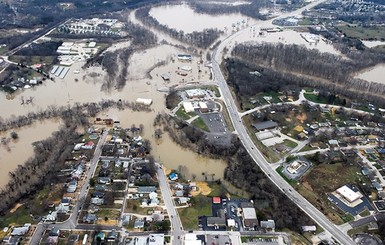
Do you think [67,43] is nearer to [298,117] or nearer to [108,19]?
[108,19]

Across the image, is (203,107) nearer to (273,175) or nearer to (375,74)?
(273,175)

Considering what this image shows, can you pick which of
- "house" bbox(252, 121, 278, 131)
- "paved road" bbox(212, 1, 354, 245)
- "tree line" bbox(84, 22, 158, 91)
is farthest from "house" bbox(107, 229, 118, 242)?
"tree line" bbox(84, 22, 158, 91)

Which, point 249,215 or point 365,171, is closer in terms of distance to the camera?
point 249,215

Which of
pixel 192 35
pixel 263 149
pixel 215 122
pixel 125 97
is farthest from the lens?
pixel 192 35

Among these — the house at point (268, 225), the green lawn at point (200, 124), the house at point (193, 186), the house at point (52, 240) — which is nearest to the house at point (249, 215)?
the house at point (268, 225)

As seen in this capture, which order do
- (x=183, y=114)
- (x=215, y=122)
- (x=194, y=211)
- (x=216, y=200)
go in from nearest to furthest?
(x=194, y=211)
(x=216, y=200)
(x=215, y=122)
(x=183, y=114)

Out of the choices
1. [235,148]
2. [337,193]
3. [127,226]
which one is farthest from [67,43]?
[337,193]

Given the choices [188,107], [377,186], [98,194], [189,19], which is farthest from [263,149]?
[189,19]

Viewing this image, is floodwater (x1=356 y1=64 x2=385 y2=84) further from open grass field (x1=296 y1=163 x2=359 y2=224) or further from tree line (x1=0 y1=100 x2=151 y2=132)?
tree line (x1=0 y1=100 x2=151 y2=132)
